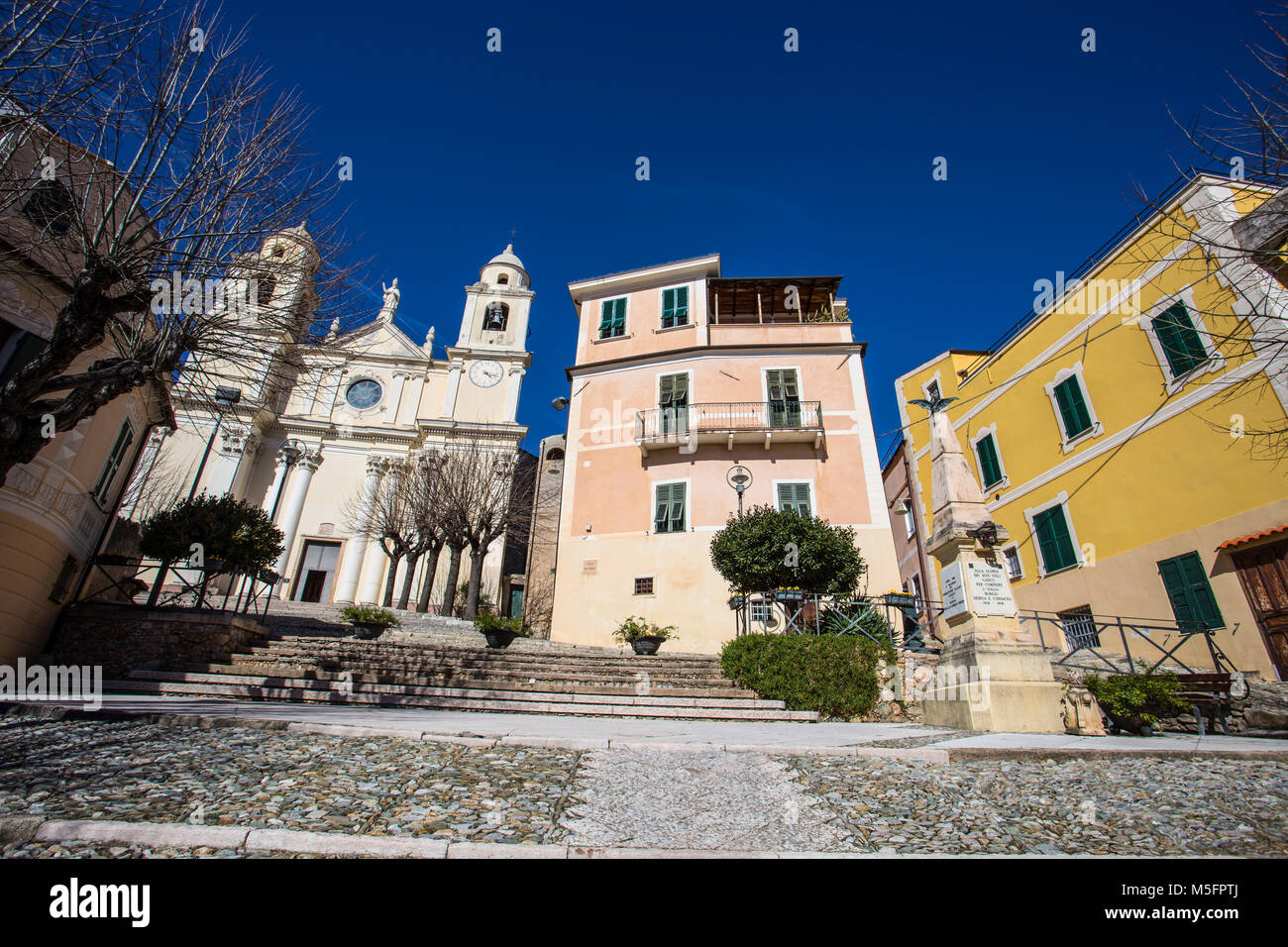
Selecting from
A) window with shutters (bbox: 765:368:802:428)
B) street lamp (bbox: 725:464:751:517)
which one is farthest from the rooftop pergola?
street lamp (bbox: 725:464:751:517)

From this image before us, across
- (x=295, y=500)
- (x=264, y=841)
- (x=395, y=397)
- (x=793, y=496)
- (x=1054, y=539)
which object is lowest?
(x=264, y=841)

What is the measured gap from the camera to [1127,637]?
12.2 metres

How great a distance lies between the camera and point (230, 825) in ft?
8.81

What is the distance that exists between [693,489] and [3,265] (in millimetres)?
14116

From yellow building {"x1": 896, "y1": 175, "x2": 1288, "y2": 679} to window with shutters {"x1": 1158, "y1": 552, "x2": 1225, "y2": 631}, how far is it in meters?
0.03

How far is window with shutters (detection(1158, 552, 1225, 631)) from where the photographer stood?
10.7 metres

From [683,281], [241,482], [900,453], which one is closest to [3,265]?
[683,281]

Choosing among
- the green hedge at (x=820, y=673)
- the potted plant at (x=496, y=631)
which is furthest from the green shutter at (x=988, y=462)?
the potted plant at (x=496, y=631)

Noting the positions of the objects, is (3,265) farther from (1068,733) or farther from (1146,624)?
(1146,624)

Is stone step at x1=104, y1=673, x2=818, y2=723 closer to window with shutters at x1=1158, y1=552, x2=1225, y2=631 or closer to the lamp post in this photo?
window with shutters at x1=1158, y1=552, x2=1225, y2=631

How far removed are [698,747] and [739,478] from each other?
12596 mm

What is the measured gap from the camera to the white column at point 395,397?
28312mm

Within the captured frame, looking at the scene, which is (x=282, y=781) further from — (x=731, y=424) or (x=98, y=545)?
(x=731, y=424)

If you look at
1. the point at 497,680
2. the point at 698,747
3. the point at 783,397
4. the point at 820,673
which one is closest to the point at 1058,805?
the point at 698,747
